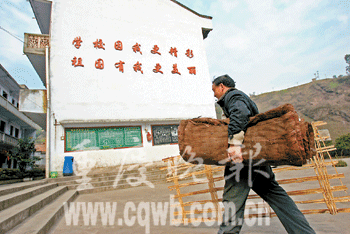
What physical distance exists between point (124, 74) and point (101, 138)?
3.81 meters

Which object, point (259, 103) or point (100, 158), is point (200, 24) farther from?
point (259, 103)

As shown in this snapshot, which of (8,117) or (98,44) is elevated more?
(98,44)

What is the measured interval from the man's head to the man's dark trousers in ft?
2.31

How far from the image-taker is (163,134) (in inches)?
454

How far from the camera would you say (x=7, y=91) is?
20.8 m

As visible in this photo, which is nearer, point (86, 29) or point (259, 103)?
point (86, 29)

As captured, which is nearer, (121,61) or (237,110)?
(237,110)

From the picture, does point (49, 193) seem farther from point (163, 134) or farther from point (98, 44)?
point (98, 44)

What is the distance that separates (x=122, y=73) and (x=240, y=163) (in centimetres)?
1085

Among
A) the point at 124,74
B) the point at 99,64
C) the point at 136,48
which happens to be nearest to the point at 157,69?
the point at 136,48

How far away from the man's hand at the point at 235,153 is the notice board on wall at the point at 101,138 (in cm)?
945

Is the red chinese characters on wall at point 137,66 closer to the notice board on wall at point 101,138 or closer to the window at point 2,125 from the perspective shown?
the notice board on wall at point 101,138

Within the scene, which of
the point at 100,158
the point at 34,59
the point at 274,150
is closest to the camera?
the point at 274,150

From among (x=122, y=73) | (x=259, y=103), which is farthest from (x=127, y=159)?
(x=259, y=103)
